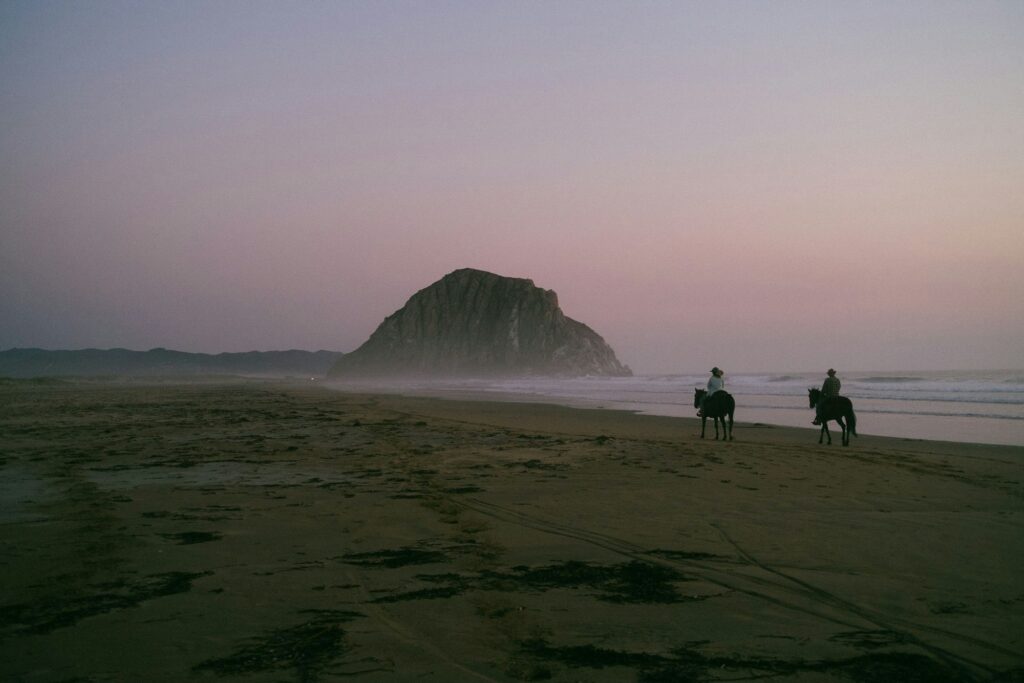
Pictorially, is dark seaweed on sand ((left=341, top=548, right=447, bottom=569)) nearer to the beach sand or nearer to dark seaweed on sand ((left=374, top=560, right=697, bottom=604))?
the beach sand

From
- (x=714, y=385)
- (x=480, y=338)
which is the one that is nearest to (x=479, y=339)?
(x=480, y=338)

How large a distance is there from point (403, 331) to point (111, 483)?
173300 mm

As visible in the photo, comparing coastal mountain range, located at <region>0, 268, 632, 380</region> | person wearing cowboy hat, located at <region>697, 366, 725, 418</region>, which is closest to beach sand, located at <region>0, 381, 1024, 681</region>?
person wearing cowboy hat, located at <region>697, 366, 725, 418</region>

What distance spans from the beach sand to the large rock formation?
460 ft

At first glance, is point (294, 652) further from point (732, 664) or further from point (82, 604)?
point (732, 664)

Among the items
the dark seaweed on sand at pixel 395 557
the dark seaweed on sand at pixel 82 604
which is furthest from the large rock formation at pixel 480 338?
the dark seaweed on sand at pixel 82 604

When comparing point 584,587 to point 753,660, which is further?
point 584,587

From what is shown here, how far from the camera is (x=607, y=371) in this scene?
535 feet

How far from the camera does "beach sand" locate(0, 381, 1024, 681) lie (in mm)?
3818

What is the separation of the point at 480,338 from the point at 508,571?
163675 mm

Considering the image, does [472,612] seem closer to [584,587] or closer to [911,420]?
[584,587]

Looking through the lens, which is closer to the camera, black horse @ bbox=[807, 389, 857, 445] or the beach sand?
the beach sand

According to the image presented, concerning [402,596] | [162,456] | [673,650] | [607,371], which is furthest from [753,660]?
[607,371]

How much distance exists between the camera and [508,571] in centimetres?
555
